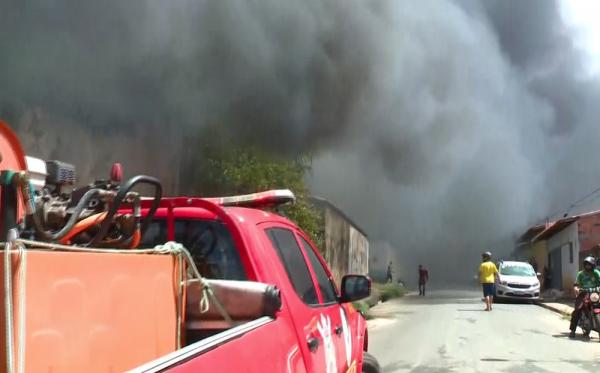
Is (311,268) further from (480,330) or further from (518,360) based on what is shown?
(480,330)

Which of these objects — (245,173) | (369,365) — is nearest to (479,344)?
(245,173)

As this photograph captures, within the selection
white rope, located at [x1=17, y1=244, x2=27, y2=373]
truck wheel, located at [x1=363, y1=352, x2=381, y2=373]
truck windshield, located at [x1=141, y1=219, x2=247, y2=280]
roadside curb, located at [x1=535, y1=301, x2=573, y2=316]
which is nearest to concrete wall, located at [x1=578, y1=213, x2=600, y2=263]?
roadside curb, located at [x1=535, y1=301, x2=573, y2=316]

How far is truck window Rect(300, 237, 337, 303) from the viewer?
362cm

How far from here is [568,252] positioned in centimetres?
2747

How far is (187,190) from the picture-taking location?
12.1 m

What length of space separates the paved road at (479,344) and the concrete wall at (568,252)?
12.0m

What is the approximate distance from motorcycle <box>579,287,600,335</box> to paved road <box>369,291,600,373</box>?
10.4 inches

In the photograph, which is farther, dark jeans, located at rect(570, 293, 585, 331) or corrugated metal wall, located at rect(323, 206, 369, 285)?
corrugated metal wall, located at rect(323, 206, 369, 285)

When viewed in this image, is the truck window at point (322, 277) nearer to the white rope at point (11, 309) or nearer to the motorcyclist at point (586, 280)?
the white rope at point (11, 309)

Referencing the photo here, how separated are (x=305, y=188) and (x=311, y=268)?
9179 mm

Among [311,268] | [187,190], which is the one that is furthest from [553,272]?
[311,268]

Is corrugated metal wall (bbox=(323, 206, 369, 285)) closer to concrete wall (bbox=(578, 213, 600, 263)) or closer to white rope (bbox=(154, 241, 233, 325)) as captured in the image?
concrete wall (bbox=(578, 213, 600, 263))

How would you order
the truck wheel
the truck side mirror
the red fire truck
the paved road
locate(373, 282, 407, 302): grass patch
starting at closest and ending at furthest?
1. the red fire truck
2. the truck side mirror
3. the truck wheel
4. the paved road
5. locate(373, 282, 407, 302): grass patch

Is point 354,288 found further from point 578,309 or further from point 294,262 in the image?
point 578,309
